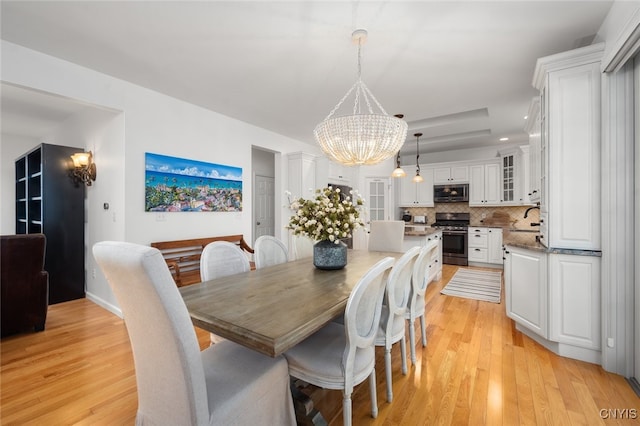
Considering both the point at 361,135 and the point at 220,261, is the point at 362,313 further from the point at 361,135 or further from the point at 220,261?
the point at 361,135

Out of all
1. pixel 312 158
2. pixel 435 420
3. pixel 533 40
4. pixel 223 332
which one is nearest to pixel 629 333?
pixel 435 420

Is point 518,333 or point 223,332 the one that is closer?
point 223,332

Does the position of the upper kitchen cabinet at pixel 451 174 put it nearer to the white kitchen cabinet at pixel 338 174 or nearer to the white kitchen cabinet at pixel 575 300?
the white kitchen cabinet at pixel 338 174

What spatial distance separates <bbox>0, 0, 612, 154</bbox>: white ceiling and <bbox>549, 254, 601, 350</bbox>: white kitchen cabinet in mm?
1815

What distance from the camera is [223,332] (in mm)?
1120

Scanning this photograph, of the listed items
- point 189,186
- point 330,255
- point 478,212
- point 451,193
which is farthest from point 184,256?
point 478,212

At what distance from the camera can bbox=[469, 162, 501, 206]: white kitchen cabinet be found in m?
5.65

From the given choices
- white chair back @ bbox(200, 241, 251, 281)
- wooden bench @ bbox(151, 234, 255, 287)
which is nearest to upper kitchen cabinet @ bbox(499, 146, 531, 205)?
white chair back @ bbox(200, 241, 251, 281)

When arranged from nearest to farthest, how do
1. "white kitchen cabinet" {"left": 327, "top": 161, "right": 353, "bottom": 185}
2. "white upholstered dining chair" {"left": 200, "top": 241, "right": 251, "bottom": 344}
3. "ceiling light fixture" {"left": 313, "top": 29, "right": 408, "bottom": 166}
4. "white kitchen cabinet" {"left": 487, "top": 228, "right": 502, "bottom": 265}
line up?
1. "white upholstered dining chair" {"left": 200, "top": 241, "right": 251, "bottom": 344}
2. "ceiling light fixture" {"left": 313, "top": 29, "right": 408, "bottom": 166}
3. "white kitchen cabinet" {"left": 327, "top": 161, "right": 353, "bottom": 185}
4. "white kitchen cabinet" {"left": 487, "top": 228, "right": 502, "bottom": 265}

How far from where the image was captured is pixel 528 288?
2428mm

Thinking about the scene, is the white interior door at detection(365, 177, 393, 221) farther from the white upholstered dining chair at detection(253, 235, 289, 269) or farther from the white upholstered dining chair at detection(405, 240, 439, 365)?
the white upholstered dining chair at detection(405, 240, 439, 365)

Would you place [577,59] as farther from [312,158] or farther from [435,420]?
[312,158]

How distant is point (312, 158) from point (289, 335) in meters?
4.20

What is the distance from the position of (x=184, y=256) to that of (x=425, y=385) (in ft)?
9.46
